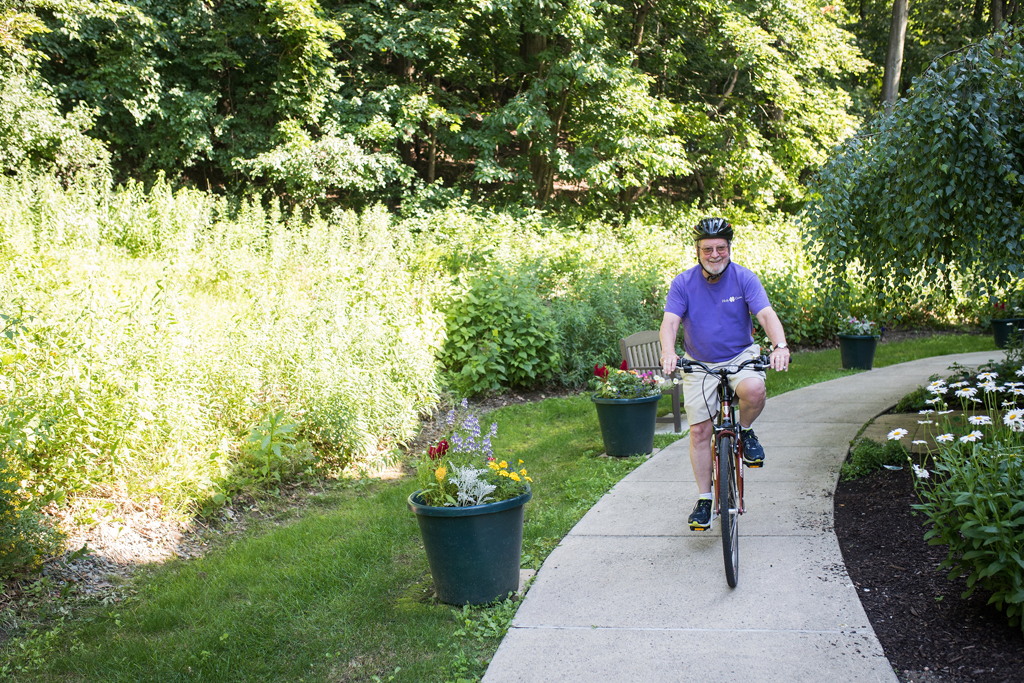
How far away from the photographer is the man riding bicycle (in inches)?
157

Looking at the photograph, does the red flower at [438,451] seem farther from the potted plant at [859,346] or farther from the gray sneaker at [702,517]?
the potted plant at [859,346]

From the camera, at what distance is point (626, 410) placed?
20.4ft

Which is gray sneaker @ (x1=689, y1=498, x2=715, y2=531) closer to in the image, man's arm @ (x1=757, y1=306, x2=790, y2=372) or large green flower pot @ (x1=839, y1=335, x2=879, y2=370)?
man's arm @ (x1=757, y1=306, x2=790, y2=372)

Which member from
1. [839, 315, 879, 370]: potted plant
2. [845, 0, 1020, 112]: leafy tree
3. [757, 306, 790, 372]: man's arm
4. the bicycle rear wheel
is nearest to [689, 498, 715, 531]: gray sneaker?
the bicycle rear wheel

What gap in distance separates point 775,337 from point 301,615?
2779 mm

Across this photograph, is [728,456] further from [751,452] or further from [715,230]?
[715,230]

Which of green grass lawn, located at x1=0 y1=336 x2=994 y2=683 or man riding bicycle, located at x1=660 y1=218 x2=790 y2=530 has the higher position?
man riding bicycle, located at x1=660 y1=218 x2=790 y2=530

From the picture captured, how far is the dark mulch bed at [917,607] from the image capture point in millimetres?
2906

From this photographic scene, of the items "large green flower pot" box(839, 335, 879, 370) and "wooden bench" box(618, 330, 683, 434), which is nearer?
"wooden bench" box(618, 330, 683, 434)

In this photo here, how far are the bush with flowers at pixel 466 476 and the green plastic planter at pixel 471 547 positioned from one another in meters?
0.10

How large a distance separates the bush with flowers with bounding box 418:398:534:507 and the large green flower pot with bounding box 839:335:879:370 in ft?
25.8

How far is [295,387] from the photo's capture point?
5941mm

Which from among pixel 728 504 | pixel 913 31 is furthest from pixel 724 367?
pixel 913 31

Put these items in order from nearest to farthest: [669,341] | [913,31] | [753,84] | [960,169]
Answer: [669,341], [960,169], [753,84], [913,31]
